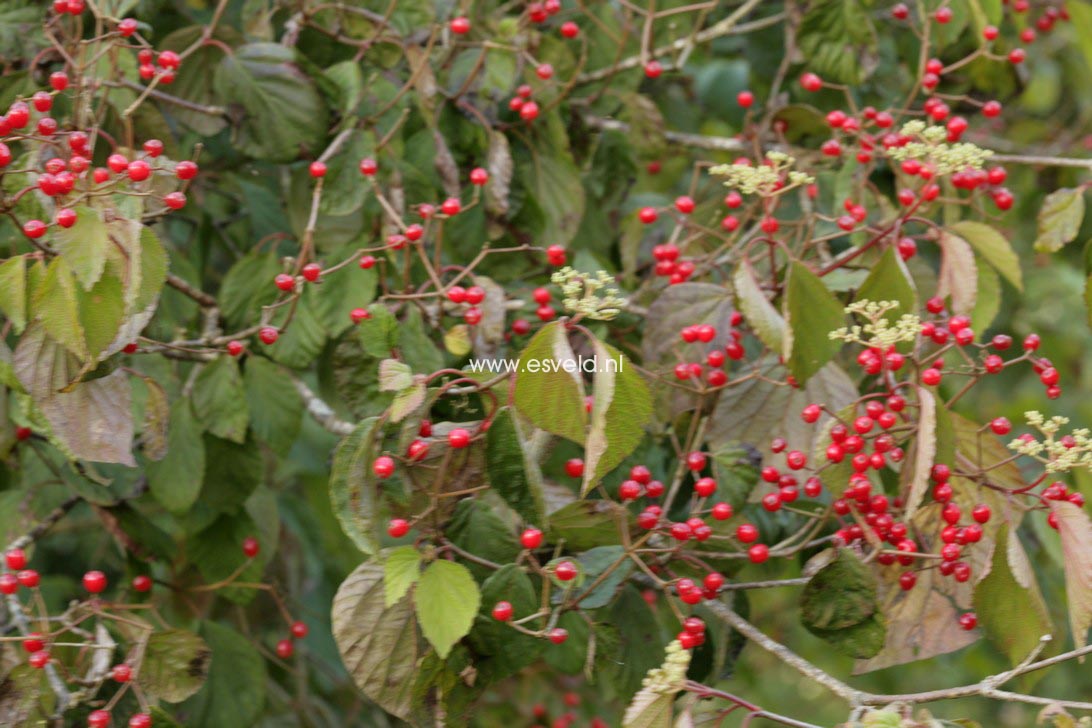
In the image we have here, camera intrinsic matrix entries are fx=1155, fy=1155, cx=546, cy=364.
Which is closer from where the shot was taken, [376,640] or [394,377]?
[394,377]

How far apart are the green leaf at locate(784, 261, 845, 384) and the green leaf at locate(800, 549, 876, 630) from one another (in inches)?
12.0

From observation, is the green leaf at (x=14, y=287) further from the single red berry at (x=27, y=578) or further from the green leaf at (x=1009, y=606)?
the green leaf at (x=1009, y=606)

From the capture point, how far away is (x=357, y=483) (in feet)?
4.88

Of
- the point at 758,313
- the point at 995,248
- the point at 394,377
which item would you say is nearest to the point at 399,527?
the point at 394,377

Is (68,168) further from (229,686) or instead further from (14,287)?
(229,686)

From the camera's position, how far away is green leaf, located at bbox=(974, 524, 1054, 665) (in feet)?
5.24

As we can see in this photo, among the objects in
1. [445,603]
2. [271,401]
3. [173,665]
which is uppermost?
[445,603]

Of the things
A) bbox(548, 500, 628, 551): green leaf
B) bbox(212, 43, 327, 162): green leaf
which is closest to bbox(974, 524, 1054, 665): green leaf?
bbox(548, 500, 628, 551): green leaf

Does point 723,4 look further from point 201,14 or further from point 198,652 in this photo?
point 198,652

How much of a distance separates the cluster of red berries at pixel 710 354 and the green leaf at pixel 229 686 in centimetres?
107

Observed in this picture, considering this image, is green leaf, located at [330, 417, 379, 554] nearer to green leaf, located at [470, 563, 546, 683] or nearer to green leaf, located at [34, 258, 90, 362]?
green leaf, located at [470, 563, 546, 683]

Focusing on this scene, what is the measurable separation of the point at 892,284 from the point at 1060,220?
21.1 inches

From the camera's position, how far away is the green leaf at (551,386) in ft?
4.57

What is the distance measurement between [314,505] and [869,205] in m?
A: 1.87
